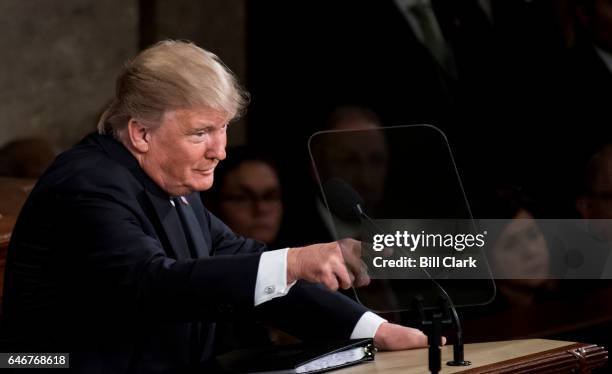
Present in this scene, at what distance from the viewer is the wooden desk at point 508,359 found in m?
2.30

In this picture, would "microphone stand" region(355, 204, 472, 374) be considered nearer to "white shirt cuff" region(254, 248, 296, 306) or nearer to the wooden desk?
the wooden desk

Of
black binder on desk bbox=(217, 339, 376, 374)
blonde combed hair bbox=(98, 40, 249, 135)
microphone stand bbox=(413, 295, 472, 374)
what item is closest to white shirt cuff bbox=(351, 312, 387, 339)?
black binder on desk bbox=(217, 339, 376, 374)

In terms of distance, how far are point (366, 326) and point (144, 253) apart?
1.95 ft

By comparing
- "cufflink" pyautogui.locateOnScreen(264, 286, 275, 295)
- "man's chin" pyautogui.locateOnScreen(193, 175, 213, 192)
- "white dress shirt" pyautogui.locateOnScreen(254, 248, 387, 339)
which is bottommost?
"cufflink" pyautogui.locateOnScreen(264, 286, 275, 295)

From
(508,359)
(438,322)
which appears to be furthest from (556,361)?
(438,322)

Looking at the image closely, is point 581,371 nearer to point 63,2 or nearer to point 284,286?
point 284,286

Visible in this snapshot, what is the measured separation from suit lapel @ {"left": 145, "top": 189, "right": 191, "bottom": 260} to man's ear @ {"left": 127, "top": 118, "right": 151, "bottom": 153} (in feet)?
0.31

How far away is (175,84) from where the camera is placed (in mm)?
2439

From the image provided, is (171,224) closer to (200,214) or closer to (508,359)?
(200,214)

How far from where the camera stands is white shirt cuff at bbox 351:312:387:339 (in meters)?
2.64

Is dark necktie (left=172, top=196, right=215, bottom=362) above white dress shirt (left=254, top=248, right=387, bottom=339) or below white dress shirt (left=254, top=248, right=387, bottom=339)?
below

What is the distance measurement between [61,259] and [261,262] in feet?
1.45

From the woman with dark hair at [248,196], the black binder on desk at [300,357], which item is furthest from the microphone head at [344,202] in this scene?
the woman with dark hair at [248,196]

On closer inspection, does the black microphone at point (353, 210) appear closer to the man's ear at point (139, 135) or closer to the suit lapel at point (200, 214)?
the man's ear at point (139, 135)
